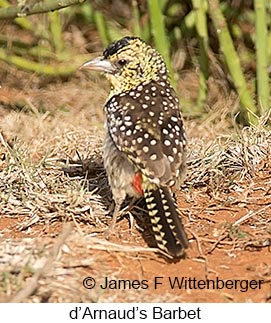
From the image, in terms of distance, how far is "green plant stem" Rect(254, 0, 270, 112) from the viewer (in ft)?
19.9

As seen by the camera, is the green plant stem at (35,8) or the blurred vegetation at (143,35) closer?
the green plant stem at (35,8)

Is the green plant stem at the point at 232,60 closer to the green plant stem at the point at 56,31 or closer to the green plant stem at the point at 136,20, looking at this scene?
the green plant stem at the point at 136,20

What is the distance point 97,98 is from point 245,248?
313cm

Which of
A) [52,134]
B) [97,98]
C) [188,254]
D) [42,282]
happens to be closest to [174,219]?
[188,254]

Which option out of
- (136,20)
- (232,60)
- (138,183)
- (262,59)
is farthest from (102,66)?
(136,20)

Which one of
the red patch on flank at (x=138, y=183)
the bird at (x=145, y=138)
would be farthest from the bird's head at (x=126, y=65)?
the red patch on flank at (x=138, y=183)

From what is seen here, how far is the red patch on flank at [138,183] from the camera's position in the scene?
4391 mm

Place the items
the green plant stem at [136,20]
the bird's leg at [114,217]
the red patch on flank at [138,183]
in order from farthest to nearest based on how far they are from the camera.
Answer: the green plant stem at [136,20], the bird's leg at [114,217], the red patch on flank at [138,183]

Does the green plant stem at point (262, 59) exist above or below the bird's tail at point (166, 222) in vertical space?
below

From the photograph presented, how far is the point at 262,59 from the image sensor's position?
20.3 feet

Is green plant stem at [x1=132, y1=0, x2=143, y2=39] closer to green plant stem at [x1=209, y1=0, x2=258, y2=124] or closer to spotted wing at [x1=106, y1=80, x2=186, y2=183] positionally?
green plant stem at [x1=209, y1=0, x2=258, y2=124]

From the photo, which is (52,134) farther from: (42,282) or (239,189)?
(42,282)

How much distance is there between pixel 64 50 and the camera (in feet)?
24.2

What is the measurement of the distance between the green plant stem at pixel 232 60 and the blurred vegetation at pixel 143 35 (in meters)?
0.25
